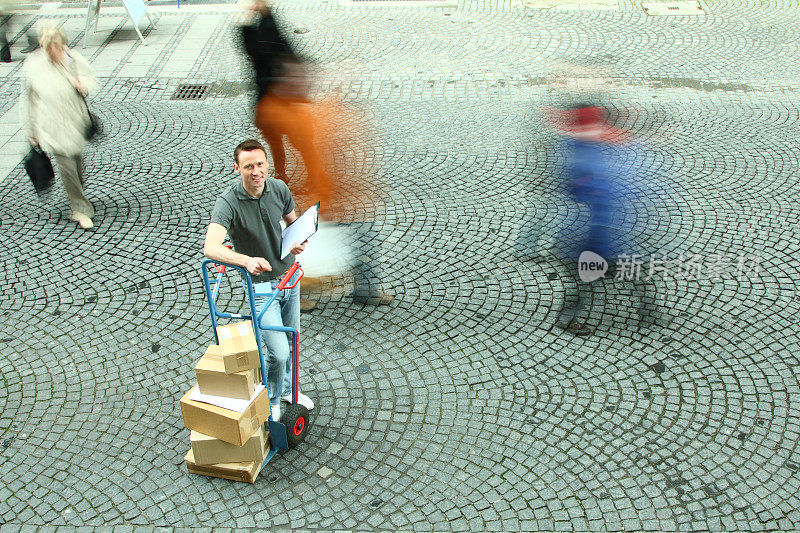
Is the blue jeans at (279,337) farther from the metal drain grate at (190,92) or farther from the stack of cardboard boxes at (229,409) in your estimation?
the metal drain grate at (190,92)

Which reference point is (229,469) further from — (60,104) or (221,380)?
(60,104)

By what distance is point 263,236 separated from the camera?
5074mm

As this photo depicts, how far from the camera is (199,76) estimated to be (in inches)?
465

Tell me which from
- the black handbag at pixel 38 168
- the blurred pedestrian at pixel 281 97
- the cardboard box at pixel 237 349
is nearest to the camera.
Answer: the cardboard box at pixel 237 349

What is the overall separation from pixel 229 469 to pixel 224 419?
0.43 metres

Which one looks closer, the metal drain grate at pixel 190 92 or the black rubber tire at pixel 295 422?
the black rubber tire at pixel 295 422

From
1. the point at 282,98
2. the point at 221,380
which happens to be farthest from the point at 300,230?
the point at 282,98

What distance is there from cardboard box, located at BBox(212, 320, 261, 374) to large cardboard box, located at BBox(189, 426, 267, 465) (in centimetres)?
50

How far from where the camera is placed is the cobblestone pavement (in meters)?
4.80

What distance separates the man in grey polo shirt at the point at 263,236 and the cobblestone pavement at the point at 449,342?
23.1 inches

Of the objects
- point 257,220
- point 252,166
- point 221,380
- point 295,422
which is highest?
point 252,166

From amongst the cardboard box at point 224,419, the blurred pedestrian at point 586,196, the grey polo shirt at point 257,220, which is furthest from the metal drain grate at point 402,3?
the cardboard box at point 224,419

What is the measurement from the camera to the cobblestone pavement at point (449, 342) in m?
4.80

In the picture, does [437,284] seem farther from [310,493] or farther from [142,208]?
[142,208]
